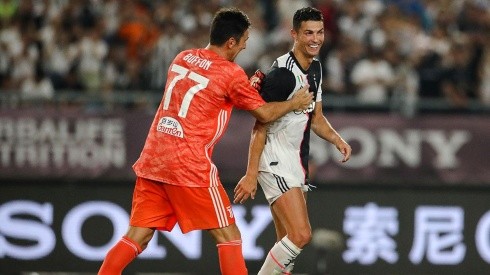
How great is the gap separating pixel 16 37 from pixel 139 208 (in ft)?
26.9

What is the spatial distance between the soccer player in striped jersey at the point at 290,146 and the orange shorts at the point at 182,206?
0.68ft

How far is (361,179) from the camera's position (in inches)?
563

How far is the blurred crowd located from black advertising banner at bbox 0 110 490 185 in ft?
1.52

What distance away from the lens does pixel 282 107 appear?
866 centimetres

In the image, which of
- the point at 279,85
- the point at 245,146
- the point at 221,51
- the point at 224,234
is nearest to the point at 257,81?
the point at 279,85

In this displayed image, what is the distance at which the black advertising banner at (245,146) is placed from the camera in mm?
14109

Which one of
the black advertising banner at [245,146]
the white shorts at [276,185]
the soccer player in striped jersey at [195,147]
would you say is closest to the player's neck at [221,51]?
the soccer player in striped jersey at [195,147]

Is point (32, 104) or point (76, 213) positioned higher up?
point (32, 104)

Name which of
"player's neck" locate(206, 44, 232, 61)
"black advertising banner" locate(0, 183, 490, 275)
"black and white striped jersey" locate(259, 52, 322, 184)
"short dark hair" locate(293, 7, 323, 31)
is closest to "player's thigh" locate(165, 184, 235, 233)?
"black and white striped jersey" locate(259, 52, 322, 184)

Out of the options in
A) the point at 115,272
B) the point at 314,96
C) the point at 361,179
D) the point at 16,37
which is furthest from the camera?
the point at 16,37

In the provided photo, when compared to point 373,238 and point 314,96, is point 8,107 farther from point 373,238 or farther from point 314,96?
point 314,96

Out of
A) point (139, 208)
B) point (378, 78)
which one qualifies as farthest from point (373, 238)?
point (139, 208)

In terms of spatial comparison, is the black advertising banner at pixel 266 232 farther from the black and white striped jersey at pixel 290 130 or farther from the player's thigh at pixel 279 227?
the black and white striped jersey at pixel 290 130

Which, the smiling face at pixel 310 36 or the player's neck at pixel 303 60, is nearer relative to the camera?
the smiling face at pixel 310 36
